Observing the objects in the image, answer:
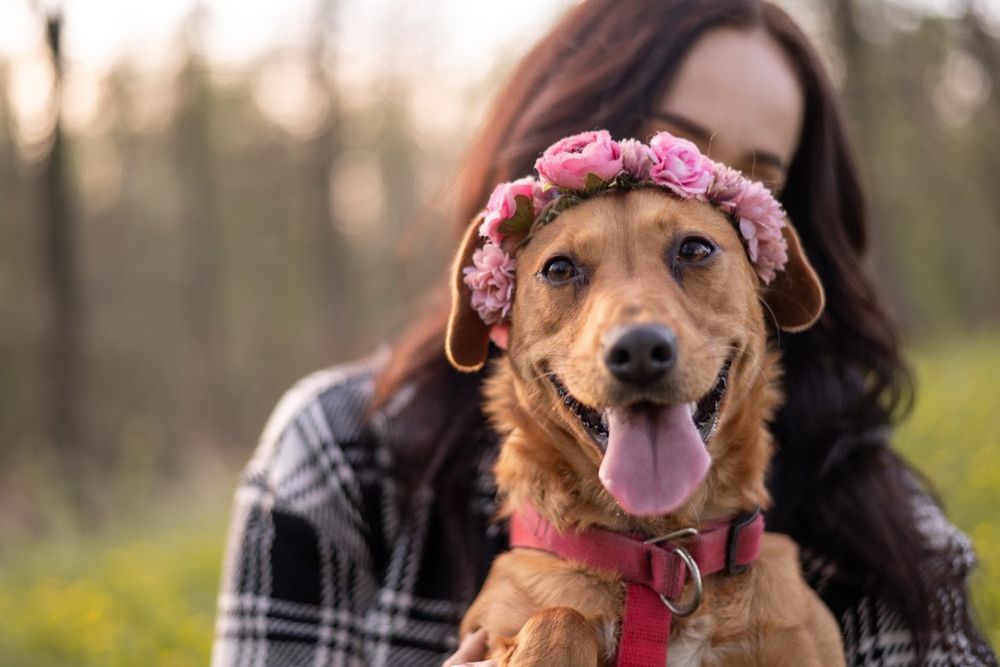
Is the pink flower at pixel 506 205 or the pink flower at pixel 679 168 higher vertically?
the pink flower at pixel 679 168

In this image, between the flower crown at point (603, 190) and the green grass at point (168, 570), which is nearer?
the flower crown at point (603, 190)

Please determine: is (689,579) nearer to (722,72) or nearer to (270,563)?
(270,563)

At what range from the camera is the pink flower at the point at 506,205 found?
2.78 meters

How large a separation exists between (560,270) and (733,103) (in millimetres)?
1066

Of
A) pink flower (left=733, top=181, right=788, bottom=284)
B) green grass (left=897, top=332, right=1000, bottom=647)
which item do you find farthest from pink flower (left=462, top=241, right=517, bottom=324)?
green grass (left=897, top=332, right=1000, bottom=647)

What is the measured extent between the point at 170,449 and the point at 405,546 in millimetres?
17191

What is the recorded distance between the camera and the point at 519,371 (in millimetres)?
2869

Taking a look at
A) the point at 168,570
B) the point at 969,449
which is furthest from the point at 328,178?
the point at 969,449

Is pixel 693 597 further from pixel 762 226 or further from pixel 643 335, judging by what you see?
pixel 762 226

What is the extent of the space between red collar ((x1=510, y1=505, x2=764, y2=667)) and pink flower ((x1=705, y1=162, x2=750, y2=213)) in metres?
0.92

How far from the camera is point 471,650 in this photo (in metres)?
2.60

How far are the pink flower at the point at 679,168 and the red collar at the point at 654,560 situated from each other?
3.13 feet

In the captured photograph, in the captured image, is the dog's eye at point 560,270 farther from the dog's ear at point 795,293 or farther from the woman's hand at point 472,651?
the woman's hand at point 472,651

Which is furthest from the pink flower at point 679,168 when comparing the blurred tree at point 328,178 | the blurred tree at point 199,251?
the blurred tree at point 199,251
